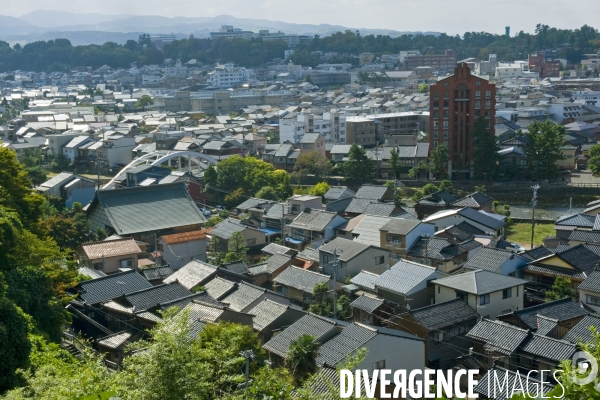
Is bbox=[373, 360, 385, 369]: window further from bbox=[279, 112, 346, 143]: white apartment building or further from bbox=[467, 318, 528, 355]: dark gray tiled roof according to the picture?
bbox=[279, 112, 346, 143]: white apartment building

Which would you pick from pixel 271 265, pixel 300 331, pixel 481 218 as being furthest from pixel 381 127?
pixel 300 331

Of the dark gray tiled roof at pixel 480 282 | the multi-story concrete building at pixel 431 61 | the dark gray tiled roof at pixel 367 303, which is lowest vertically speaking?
the dark gray tiled roof at pixel 367 303

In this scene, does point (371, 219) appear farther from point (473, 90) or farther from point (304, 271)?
point (473, 90)

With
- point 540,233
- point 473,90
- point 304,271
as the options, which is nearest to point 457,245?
point 304,271

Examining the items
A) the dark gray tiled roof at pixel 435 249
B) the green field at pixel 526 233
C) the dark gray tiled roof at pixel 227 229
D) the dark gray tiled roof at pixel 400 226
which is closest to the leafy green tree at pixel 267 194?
the dark gray tiled roof at pixel 227 229

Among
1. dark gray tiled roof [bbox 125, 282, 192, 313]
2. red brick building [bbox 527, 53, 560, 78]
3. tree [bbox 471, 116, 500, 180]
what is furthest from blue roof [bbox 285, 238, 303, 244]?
red brick building [bbox 527, 53, 560, 78]

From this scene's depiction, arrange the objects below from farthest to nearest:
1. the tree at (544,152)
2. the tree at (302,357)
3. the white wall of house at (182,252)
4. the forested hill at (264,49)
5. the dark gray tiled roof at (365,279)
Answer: the forested hill at (264,49)
the tree at (544,152)
the white wall of house at (182,252)
the dark gray tiled roof at (365,279)
the tree at (302,357)

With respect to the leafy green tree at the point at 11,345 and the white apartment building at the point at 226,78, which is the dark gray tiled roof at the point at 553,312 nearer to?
the leafy green tree at the point at 11,345

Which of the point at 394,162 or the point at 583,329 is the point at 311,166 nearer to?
the point at 394,162
